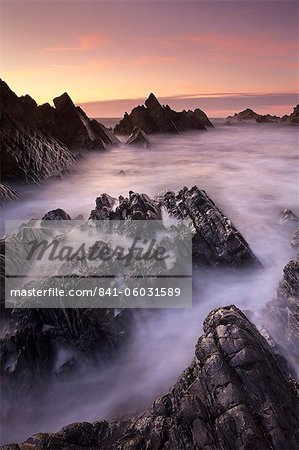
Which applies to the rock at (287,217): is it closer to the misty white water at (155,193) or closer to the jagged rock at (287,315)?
the misty white water at (155,193)

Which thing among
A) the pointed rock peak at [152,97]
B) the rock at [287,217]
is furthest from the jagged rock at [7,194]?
the pointed rock peak at [152,97]

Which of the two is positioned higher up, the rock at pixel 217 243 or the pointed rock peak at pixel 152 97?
the pointed rock peak at pixel 152 97

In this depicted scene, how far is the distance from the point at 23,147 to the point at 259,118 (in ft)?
283

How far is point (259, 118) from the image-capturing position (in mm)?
100688

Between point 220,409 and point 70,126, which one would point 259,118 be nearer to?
point 70,126

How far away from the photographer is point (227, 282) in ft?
46.6

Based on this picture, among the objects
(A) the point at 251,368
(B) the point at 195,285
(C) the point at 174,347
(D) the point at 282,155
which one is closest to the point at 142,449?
(A) the point at 251,368

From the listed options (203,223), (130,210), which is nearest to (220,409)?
(203,223)

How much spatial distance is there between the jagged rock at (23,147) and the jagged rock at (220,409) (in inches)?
974

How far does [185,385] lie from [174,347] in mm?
4085

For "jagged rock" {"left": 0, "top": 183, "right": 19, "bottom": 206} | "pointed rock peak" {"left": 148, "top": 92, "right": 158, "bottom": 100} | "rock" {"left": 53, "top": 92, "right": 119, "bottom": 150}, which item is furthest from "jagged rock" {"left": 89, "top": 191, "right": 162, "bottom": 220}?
"pointed rock peak" {"left": 148, "top": 92, "right": 158, "bottom": 100}

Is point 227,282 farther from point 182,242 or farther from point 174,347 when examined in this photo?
point 174,347

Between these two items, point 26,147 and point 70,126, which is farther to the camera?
point 70,126

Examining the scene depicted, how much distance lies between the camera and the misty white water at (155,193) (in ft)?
33.2
